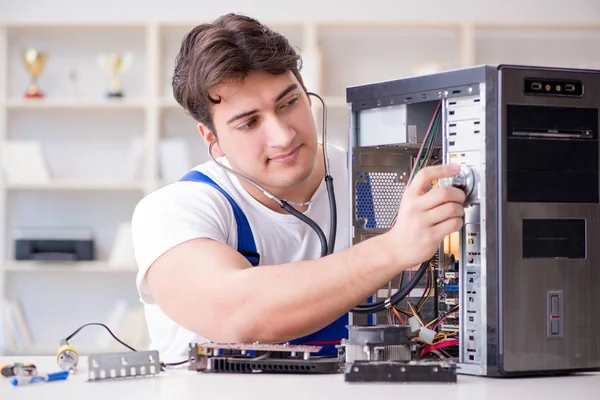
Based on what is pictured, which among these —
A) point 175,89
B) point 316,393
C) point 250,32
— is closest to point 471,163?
point 316,393

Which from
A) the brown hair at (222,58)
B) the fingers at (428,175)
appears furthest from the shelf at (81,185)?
the fingers at (428,175)

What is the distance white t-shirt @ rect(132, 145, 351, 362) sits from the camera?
62.7 inches

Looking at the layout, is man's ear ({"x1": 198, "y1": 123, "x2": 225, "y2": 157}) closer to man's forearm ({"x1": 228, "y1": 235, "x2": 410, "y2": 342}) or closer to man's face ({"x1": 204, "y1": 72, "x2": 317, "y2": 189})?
man's face ({"x1": 204, "y1": 72, "x2": 317, "y2": 189})

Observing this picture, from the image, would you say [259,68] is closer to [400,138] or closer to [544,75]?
[400,138]

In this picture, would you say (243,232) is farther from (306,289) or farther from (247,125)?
(306,289)

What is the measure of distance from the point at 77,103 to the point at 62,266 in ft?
2.58

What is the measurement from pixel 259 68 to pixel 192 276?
1.43 feet

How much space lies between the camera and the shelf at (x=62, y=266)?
13.8ft

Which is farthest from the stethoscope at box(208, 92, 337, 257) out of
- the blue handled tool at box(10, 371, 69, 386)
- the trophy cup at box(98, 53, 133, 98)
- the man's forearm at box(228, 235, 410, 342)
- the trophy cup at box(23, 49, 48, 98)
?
the trophy cup at box(23, 49, 48, 98)

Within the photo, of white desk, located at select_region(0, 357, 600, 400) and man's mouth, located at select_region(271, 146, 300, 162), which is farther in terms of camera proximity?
man's mouth, located at select_region(271, 146, 300, 162)

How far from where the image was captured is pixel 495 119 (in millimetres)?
1245

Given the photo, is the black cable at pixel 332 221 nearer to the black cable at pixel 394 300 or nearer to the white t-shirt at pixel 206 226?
the white t-shirt at pixel 206 226

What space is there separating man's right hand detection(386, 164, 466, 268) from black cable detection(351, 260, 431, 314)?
0.16 metres

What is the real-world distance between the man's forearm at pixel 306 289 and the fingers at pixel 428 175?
3.8 inches
